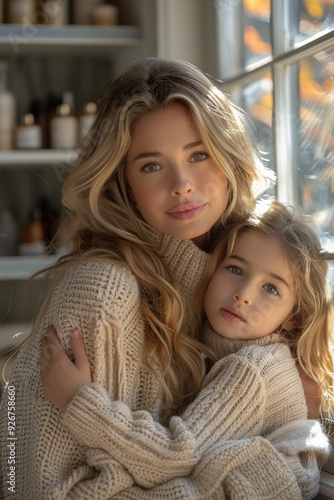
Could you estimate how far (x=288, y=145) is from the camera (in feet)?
5.15

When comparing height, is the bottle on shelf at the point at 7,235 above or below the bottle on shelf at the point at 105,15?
below

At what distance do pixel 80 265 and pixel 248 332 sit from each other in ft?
0.85

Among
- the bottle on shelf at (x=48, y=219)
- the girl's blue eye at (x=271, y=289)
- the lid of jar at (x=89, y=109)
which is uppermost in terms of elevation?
the girl's blue eye at (x=271, y=289)

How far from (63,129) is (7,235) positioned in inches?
14.9

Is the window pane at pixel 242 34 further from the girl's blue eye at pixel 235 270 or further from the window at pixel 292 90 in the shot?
the girl's blue eye at pixel 235 270

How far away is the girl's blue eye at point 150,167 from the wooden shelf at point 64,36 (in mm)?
1283

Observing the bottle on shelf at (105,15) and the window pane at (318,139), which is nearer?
the window pane at (318,139)

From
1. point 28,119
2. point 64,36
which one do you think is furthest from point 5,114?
point 64,36

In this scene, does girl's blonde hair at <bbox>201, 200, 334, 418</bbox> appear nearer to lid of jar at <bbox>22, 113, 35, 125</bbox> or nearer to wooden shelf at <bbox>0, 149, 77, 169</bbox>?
wooden shelf at <bbox>0, 149, 77, 169</bbox>

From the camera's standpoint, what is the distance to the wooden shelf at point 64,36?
232 cm

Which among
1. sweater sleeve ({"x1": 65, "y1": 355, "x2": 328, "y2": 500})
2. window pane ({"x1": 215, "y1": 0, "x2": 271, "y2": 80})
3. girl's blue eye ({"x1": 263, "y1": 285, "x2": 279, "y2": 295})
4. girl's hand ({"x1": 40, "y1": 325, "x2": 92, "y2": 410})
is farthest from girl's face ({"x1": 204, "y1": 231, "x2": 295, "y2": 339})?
window pane ({"x1": 215, "y1": 0, "x2": 271, "y2": 80})

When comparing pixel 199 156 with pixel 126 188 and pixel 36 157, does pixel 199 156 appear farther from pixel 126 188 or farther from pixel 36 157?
pixel 36 157

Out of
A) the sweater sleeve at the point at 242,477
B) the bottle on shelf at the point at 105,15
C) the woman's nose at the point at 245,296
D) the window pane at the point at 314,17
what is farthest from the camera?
the bottle on shelf at the point at 105,15

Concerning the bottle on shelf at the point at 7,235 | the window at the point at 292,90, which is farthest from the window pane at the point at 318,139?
the bottle on shelf at the point at 7,235
